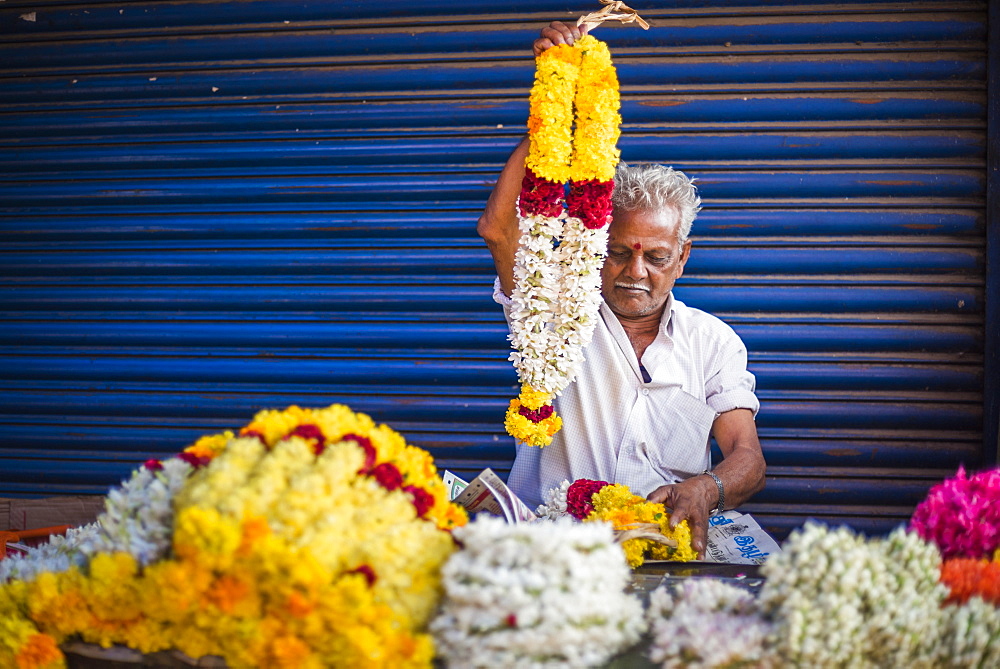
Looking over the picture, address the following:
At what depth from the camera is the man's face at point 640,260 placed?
3.14 m

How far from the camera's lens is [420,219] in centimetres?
415

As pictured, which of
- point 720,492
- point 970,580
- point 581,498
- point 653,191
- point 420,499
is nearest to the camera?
point 970,580

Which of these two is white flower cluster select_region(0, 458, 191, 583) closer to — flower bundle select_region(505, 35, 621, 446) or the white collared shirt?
flower bundle select_region(505, 35, 621, 446)

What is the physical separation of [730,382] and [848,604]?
1.92 m

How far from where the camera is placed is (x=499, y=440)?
414 cm

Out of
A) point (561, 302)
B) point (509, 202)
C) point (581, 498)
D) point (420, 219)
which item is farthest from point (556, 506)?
point (420, 219)

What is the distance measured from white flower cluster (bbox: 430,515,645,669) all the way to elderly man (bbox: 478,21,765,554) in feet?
5.32

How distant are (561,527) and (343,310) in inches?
116

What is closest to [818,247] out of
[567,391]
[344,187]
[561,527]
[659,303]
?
[659,303]

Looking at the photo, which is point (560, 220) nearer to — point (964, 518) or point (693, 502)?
point (693, 502)

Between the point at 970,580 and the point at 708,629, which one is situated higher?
the point at 970,580

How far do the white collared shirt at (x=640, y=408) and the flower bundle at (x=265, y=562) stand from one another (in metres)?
1.55

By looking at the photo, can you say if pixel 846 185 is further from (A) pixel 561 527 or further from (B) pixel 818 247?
(A) pixel 561 527

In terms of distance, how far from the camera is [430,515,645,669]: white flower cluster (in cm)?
137
